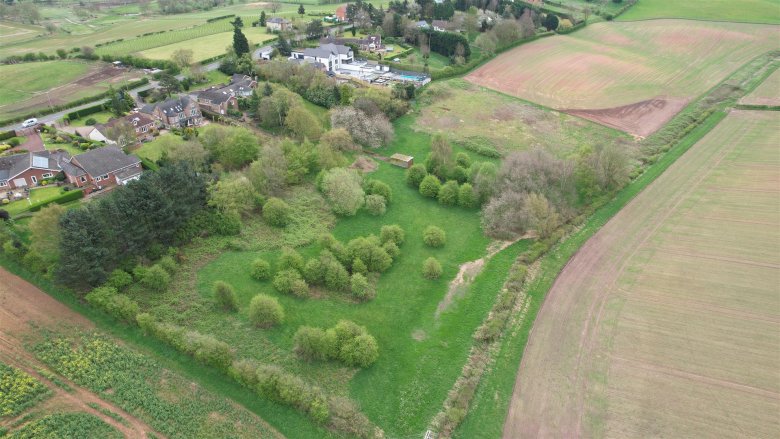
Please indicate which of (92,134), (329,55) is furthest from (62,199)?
(329,55)

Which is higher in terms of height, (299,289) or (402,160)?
(402,160)

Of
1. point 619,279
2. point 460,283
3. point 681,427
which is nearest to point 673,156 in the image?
point 619,279

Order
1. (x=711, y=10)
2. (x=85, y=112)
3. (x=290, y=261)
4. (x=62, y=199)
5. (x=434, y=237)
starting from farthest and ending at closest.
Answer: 1. (x=711, y=10)
2. (x=85, y=112)
3. (x=62, y=199)
4. (x=434, y=237)
5. (x=290, y=261)

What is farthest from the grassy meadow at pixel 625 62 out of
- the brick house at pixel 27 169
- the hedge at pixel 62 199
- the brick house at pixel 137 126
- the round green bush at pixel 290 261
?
the brick house at pixel 27 169

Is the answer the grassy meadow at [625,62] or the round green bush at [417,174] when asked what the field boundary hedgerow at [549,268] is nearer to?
the grassy meadow at [625,62]

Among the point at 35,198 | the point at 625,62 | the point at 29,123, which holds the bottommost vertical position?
the point at 35,198

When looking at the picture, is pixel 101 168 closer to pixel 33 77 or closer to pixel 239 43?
pixel 239 43

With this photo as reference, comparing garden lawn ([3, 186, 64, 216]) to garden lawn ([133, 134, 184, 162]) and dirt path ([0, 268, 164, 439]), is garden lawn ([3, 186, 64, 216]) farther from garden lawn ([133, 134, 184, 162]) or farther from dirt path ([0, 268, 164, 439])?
garden lawn ([133, 134, 184, 162])
